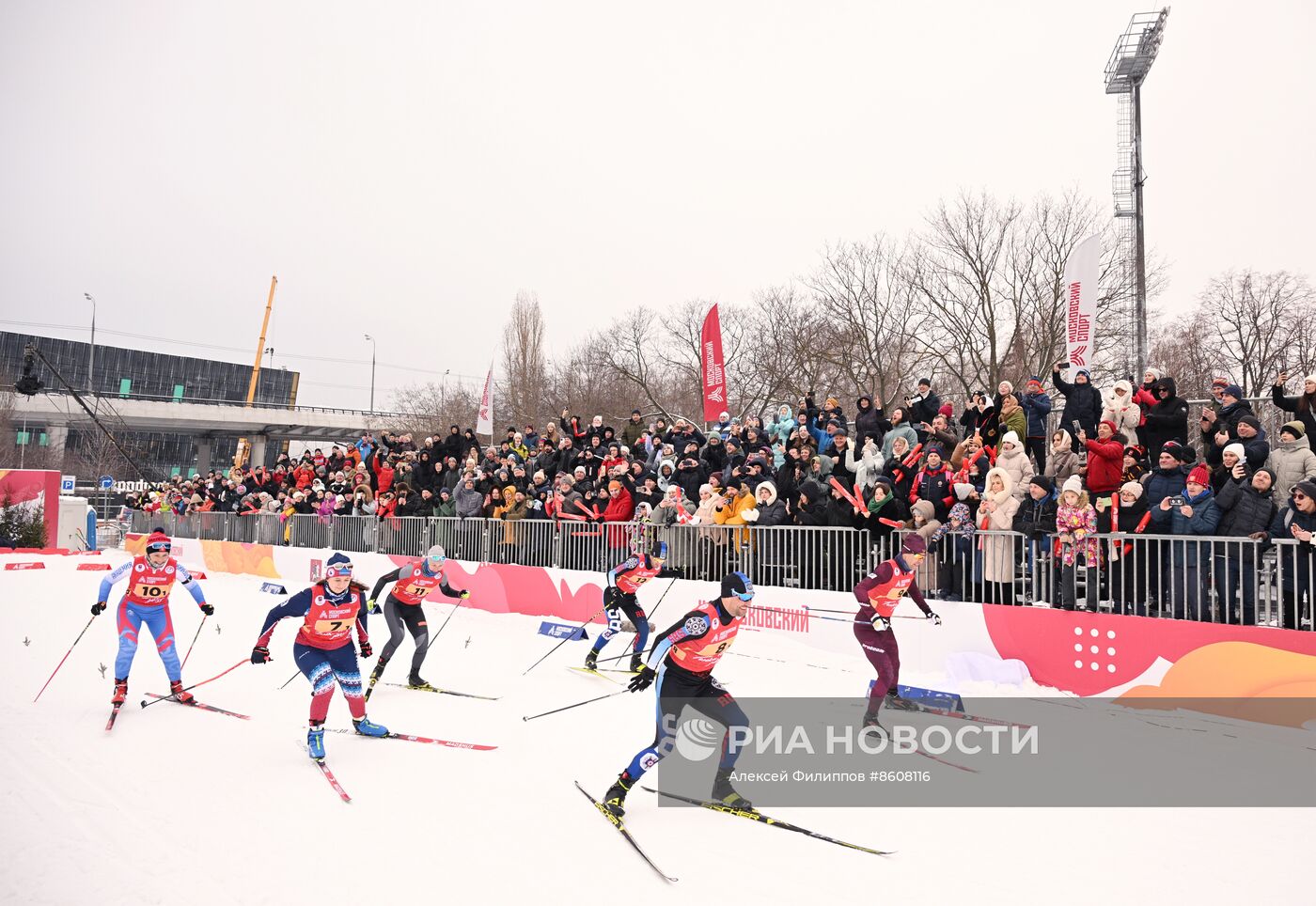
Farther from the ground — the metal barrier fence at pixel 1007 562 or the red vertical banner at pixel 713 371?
the red vertical banner at pixel 713 371

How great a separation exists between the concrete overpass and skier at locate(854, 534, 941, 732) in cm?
6188

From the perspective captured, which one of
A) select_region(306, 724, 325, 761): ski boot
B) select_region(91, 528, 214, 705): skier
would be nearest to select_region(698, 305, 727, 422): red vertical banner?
select_region(91, 528, 214, 705): skier

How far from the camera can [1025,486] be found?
373 inches

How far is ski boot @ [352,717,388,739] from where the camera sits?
25.8 ft

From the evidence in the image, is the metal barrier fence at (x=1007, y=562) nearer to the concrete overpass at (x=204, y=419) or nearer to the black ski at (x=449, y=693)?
the black ski at (x=449, y=693)

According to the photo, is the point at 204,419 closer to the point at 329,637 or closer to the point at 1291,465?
the point at 329,637

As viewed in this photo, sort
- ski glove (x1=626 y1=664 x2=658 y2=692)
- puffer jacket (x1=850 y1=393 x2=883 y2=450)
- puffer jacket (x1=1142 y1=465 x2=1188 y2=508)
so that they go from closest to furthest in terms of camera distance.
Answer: ski glove (x1=626 y1=664 x2=658 y2=692) < puffer jacket (x1=1142 y1=465 x2=1188 y2=508) < puffer jacket (x1=850 y1=393 x2=883 y2=450)

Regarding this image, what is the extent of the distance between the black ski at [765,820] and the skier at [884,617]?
2.32 m

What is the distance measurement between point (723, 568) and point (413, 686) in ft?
15.9

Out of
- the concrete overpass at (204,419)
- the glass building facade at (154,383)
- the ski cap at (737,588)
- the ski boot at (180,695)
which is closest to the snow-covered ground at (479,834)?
the ski boot at (180,695)

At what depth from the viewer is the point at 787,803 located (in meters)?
6.18

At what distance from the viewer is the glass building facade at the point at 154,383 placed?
6719cm

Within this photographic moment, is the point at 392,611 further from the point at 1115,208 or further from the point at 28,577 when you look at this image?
the point at 1115,208

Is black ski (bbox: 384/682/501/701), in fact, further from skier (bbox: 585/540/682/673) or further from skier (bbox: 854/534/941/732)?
skier (bbox: 854/534/941/732)
